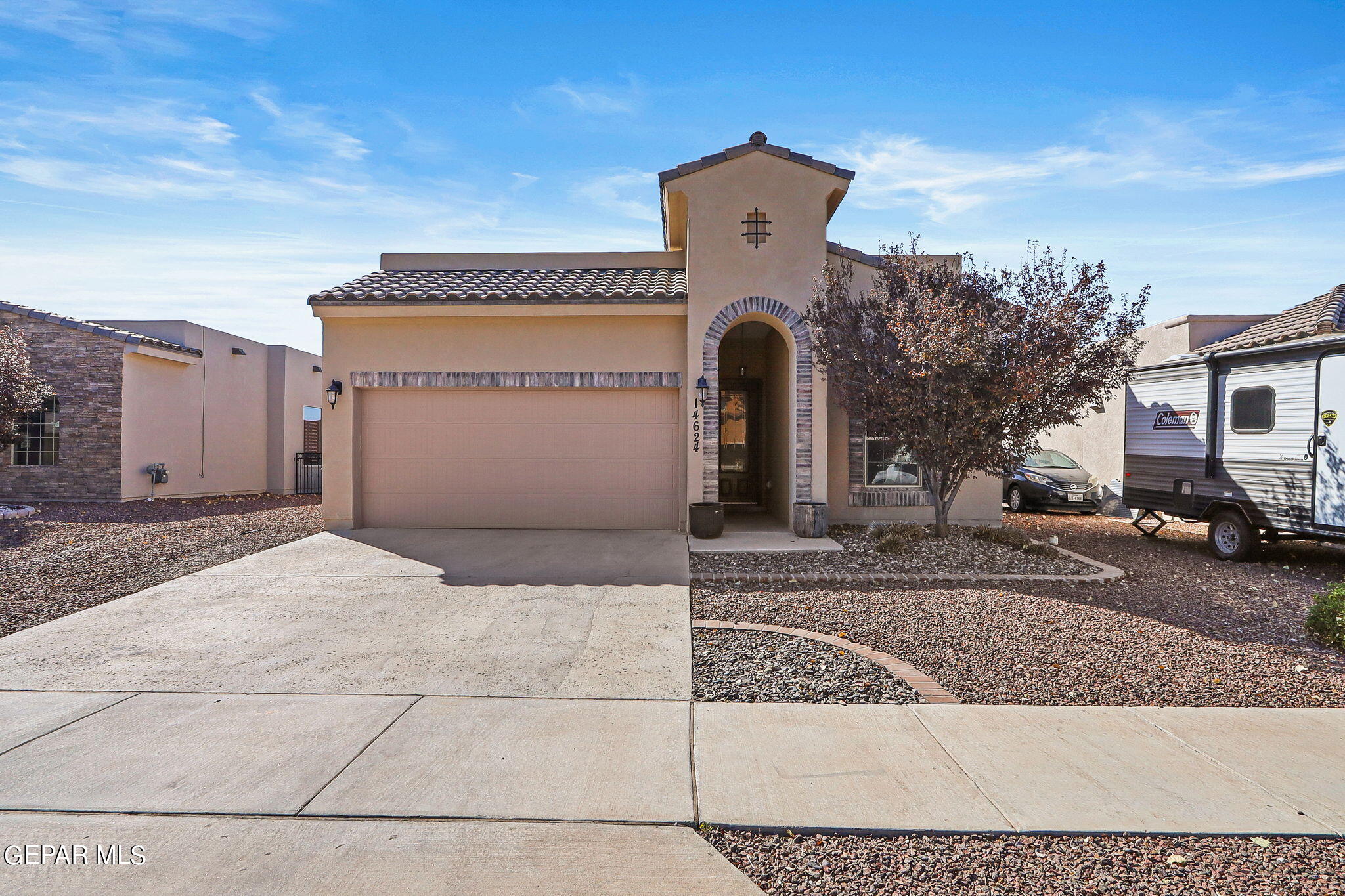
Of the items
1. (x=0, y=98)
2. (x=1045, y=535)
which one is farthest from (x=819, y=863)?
(x=0, y=98)

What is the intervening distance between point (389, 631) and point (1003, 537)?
8.23 meters

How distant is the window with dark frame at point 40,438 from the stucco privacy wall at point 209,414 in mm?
1603

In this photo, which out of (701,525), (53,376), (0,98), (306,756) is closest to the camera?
(306,756)

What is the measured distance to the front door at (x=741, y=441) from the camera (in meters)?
14.6

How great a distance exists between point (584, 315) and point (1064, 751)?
9066mm

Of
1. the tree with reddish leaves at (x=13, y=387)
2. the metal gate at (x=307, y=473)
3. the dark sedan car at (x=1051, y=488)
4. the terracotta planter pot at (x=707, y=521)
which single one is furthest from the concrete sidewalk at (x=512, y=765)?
the metal gate at (x=307, y=473)

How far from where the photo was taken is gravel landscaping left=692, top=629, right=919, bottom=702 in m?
4.68

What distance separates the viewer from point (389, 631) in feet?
19.9

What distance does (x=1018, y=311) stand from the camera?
8.79 metres

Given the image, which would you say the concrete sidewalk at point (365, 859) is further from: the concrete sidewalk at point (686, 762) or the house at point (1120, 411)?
the house at point (1120, 411)

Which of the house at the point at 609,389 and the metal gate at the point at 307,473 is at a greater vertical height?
the house at the point at 609,389

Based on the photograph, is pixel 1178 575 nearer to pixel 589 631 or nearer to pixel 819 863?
pixel 589 631

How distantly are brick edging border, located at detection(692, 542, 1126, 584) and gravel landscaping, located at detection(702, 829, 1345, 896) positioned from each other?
15.7ft

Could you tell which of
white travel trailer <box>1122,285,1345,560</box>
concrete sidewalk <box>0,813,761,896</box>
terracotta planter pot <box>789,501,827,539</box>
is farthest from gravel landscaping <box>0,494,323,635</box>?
white travel trailer <box>1122,285,1345,560</box>
